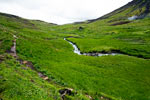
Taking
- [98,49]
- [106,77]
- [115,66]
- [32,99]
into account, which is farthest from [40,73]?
[98,49]

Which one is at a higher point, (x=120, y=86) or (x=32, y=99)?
(x=32, y=99)

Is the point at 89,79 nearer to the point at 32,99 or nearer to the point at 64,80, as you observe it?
the point at 64,80

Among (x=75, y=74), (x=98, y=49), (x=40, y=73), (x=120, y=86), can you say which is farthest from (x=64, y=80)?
(x=98, y=49)

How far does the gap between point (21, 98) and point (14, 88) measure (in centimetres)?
199

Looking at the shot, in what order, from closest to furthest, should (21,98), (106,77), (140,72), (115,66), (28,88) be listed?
1. (21,98)
2. (28,88)
3. (106,77)
4. (140,72)
5. (115,66)

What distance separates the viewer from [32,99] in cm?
1175

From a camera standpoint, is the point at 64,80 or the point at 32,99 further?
the point at 64,80

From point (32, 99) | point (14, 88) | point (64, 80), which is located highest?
point (14, 88)

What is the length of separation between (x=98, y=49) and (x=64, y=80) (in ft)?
119

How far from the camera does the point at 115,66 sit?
32094 mm

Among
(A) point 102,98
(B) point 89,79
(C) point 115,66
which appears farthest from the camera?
(C) point 115,66

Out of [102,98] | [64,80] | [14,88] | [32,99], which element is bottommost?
[102,98]

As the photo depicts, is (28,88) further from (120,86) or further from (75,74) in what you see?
(120,86)

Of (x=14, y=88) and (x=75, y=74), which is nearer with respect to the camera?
(x=14, y=88)
